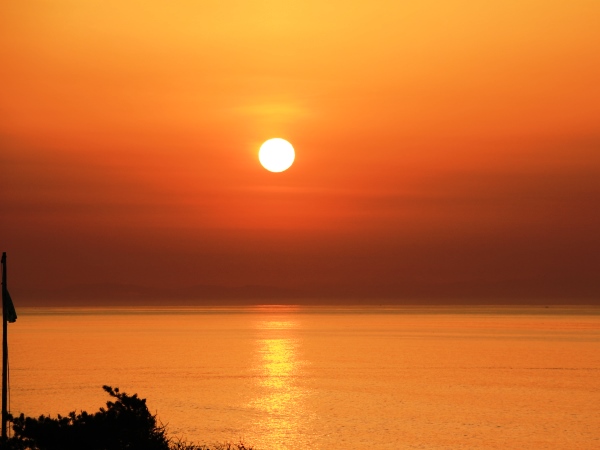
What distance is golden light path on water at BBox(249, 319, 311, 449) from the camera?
5028 cm

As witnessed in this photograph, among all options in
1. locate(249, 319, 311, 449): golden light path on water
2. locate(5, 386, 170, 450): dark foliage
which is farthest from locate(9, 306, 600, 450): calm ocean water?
locate(5, 386, 170, 450): dark foliage

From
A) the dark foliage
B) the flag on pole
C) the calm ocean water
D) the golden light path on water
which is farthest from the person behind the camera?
the golden light path on water

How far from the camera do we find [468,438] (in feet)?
161

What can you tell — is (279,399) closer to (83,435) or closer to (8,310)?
(8,310)

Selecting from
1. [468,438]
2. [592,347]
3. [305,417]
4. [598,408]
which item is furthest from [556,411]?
[592,347]

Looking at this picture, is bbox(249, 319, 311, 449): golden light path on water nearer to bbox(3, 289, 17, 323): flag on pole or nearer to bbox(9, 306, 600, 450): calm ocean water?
bbox(9, 306, 600, 450): calm ocean water

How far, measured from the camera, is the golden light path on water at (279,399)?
50.3 meters

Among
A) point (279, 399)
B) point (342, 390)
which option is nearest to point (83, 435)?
point (279, 399)

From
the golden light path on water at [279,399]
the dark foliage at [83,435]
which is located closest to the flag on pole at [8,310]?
the dark foliage at [83,435]

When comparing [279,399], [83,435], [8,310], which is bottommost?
[83,435]

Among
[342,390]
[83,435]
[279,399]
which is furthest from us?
[342,390]

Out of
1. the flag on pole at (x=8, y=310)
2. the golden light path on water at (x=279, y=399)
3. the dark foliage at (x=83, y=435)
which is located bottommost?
the dark foliage at (x=83, y=435)

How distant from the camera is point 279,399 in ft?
213

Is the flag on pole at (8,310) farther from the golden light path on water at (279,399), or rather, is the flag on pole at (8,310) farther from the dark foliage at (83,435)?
the golden light path on water at (279,399)
